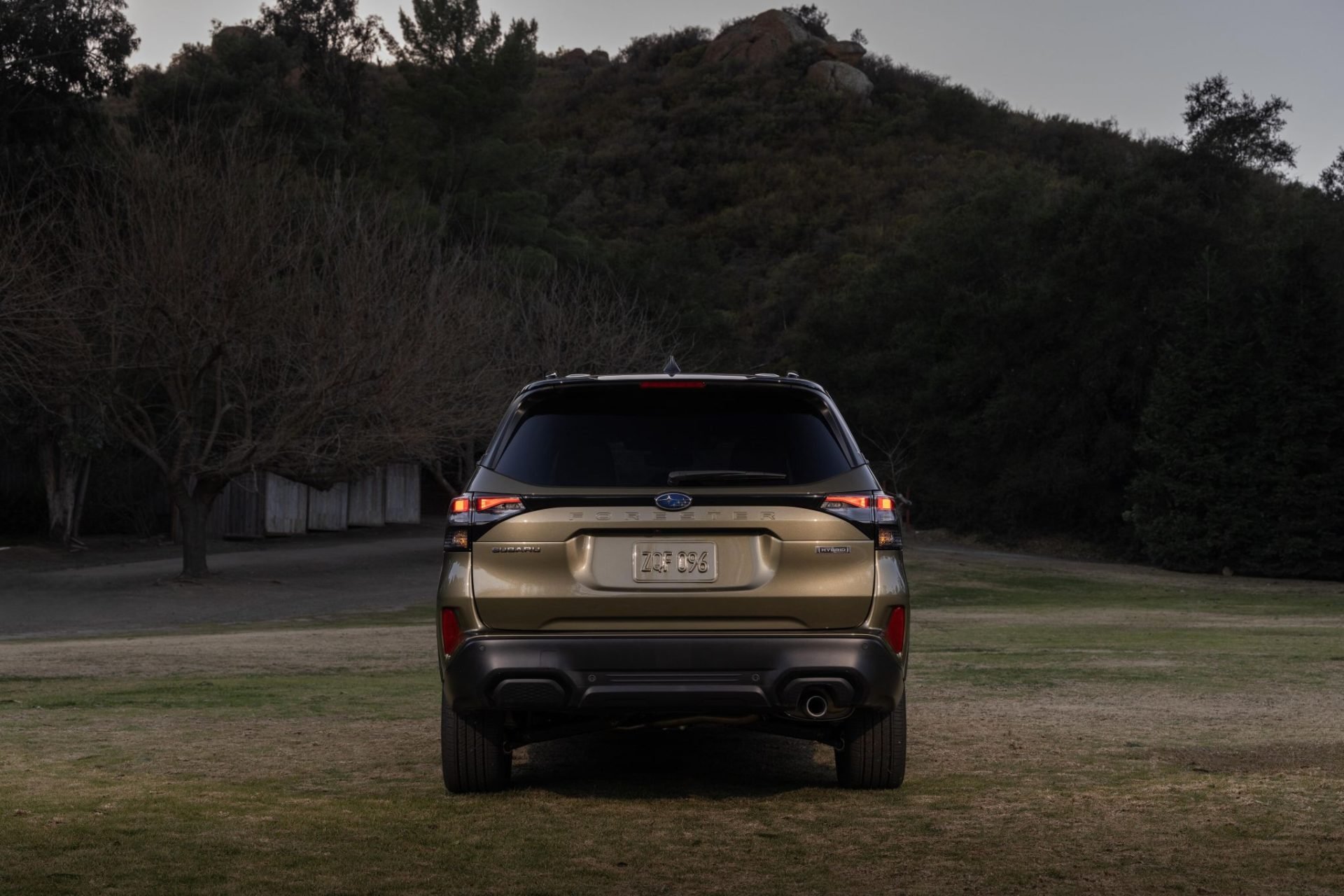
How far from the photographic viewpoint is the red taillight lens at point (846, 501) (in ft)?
21.4

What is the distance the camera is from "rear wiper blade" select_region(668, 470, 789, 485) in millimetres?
6523

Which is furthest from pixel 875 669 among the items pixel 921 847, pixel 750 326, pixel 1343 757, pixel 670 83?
pixel 670 83

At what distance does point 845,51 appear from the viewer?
440ft

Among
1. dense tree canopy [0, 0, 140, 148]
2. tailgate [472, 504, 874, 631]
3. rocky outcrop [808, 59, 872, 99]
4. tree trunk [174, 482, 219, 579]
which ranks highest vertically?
rocky outcrop [808, 59, 872, 99]

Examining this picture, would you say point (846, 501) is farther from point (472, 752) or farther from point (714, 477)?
point (472, 752)

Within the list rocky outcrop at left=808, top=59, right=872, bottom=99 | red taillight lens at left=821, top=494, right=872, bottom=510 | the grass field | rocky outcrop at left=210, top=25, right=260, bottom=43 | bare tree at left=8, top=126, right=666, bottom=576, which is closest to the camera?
the grass field

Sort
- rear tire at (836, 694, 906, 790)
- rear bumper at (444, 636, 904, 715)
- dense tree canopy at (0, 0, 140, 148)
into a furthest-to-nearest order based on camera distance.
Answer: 1. dense tree canopy at (0, 0, 140, 148)
2. rear tire at (836, 694, 906, 790)
3. rear bumper at (444, 636, 904, 715)

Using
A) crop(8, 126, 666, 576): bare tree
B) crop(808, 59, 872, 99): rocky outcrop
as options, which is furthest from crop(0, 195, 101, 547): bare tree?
crop(808, 59, 872, 99): rocky outcrop

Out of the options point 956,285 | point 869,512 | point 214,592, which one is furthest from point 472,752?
point 956,285

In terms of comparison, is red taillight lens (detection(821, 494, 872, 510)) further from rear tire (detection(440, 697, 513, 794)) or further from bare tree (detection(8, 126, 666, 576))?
bare tree (detection(8, 126, 666, 576))

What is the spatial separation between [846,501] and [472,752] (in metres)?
2.04

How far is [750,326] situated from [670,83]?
56206 mm

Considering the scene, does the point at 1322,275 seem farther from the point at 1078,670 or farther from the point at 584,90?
the point at 584,90

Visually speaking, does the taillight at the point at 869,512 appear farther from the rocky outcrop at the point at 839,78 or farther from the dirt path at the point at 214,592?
the rocky outcrop at the point at 839,78
